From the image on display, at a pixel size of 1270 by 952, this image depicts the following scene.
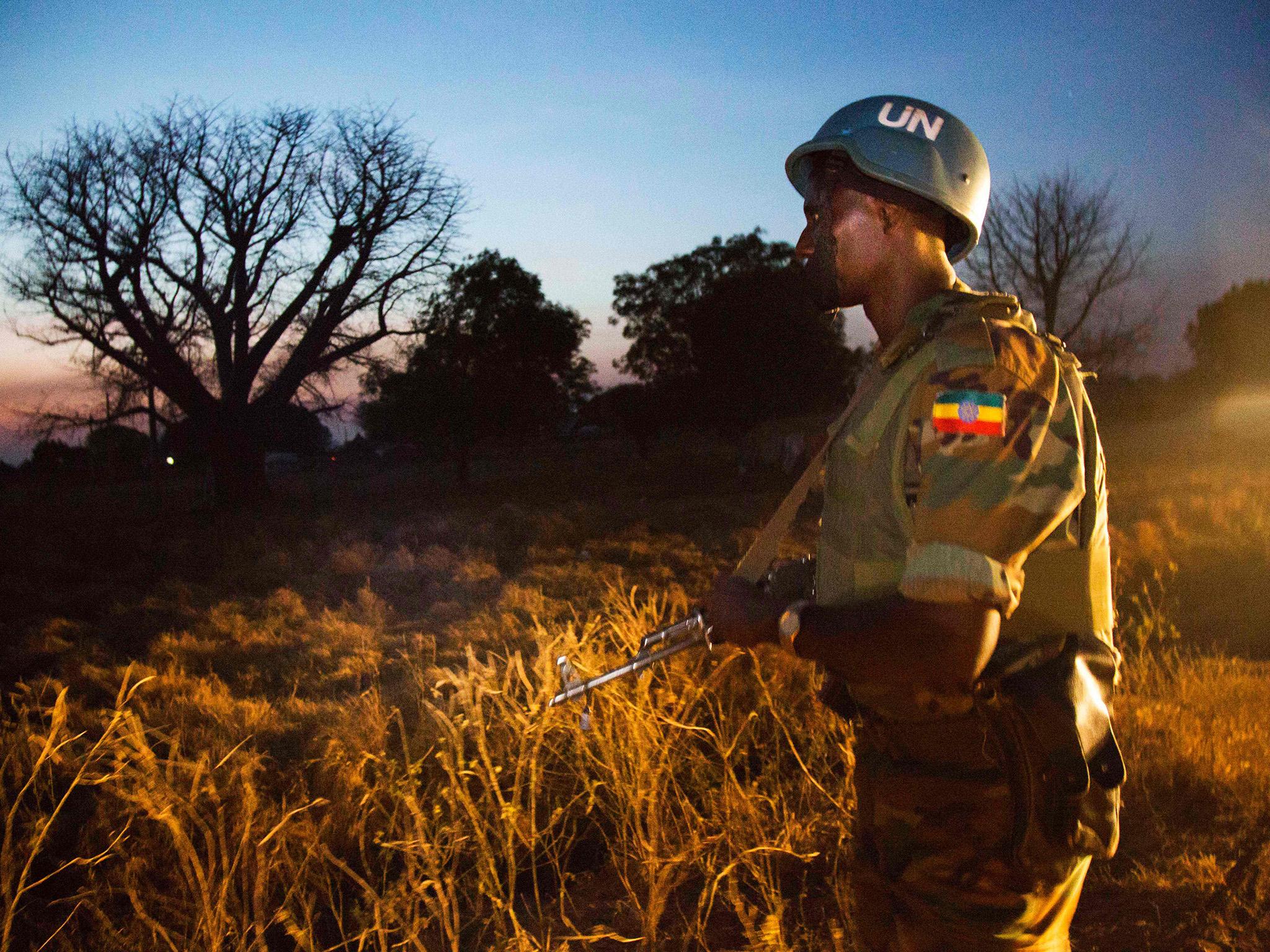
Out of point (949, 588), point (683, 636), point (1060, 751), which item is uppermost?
point (949, 588)

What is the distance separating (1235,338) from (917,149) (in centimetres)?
3210

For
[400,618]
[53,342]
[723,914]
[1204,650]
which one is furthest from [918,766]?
[53,342]

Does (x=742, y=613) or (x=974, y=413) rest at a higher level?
(x=974, y=413)

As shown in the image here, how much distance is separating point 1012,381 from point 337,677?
19.0 feet

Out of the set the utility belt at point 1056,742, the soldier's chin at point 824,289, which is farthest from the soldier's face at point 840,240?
the utility belt at point 1056,742

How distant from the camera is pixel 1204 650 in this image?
6.52 metres

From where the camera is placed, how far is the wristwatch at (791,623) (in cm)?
143

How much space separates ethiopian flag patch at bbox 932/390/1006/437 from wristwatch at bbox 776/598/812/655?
0.37m

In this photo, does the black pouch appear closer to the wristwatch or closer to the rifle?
the wristwatch

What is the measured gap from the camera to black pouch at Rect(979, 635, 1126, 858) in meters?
1.35

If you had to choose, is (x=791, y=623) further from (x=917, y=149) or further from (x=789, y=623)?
(x=917, y=149)

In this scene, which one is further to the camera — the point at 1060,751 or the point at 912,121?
the point at 912,121

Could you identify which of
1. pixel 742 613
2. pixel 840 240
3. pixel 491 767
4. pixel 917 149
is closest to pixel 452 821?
pixel 491 767

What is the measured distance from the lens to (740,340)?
26.1m
